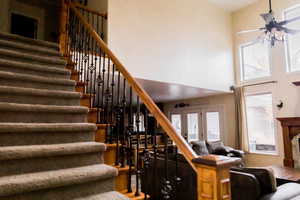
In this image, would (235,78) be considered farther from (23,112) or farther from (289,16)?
(23,112)

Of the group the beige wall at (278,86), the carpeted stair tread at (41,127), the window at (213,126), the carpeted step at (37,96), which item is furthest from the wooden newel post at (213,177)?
the window at (213,126)

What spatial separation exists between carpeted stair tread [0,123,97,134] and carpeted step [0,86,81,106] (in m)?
0.54

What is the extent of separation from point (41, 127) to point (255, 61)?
6853 mm

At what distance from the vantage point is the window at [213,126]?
7.61m

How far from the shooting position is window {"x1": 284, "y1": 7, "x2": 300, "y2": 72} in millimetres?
5879

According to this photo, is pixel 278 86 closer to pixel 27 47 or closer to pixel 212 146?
pixel 212 146

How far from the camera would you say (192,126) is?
8.62 metres

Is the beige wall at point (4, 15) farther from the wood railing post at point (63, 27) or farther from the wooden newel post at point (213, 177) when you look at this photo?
the wooden newel post at point (213, 177)

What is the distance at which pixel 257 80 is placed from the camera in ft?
21.8

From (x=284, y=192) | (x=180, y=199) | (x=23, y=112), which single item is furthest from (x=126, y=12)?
(x=284, y=192)

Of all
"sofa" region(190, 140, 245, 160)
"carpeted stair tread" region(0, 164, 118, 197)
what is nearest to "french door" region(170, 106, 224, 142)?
"sofa" region(190, 140, 245, 160)

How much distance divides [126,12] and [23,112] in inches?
134

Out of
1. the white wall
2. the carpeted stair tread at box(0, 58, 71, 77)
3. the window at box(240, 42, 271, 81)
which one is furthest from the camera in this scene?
the window at box(240, 42, 271, 81)

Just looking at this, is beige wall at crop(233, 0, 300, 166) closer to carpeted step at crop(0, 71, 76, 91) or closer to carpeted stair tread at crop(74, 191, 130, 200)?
carpeted step at crop(0, 71, 76, 91)
